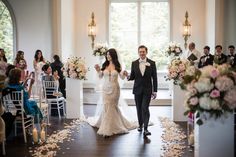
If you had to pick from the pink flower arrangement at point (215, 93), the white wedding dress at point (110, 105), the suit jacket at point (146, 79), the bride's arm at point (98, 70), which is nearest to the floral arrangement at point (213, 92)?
the pink flower arrangement at point (215, 93)

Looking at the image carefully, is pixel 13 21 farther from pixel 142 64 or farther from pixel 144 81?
pixel 144 81

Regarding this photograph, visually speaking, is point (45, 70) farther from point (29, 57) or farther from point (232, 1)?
point (232, 1)

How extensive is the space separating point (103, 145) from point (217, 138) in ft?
9.53

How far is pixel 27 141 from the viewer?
22.7 ft

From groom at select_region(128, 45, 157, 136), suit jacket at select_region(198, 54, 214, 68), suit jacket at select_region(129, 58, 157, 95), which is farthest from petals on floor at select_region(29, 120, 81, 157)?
suit jacket at select_region(198, 54, 214, 68)

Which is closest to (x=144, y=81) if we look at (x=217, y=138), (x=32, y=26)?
(x=217, y=138)

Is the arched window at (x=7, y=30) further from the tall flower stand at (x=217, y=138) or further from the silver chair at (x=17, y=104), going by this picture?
the tall flower stand at (x=217, y=138)

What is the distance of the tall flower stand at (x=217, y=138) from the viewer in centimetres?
407

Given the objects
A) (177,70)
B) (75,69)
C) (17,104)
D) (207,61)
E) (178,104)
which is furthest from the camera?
(207,61)

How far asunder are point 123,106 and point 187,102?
480 cm

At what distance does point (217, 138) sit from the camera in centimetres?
408

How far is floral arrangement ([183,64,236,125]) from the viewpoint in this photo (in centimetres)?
384

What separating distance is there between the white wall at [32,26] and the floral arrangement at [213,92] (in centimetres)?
849

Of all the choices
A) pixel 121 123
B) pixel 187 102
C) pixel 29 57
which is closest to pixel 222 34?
pixel 121 123
